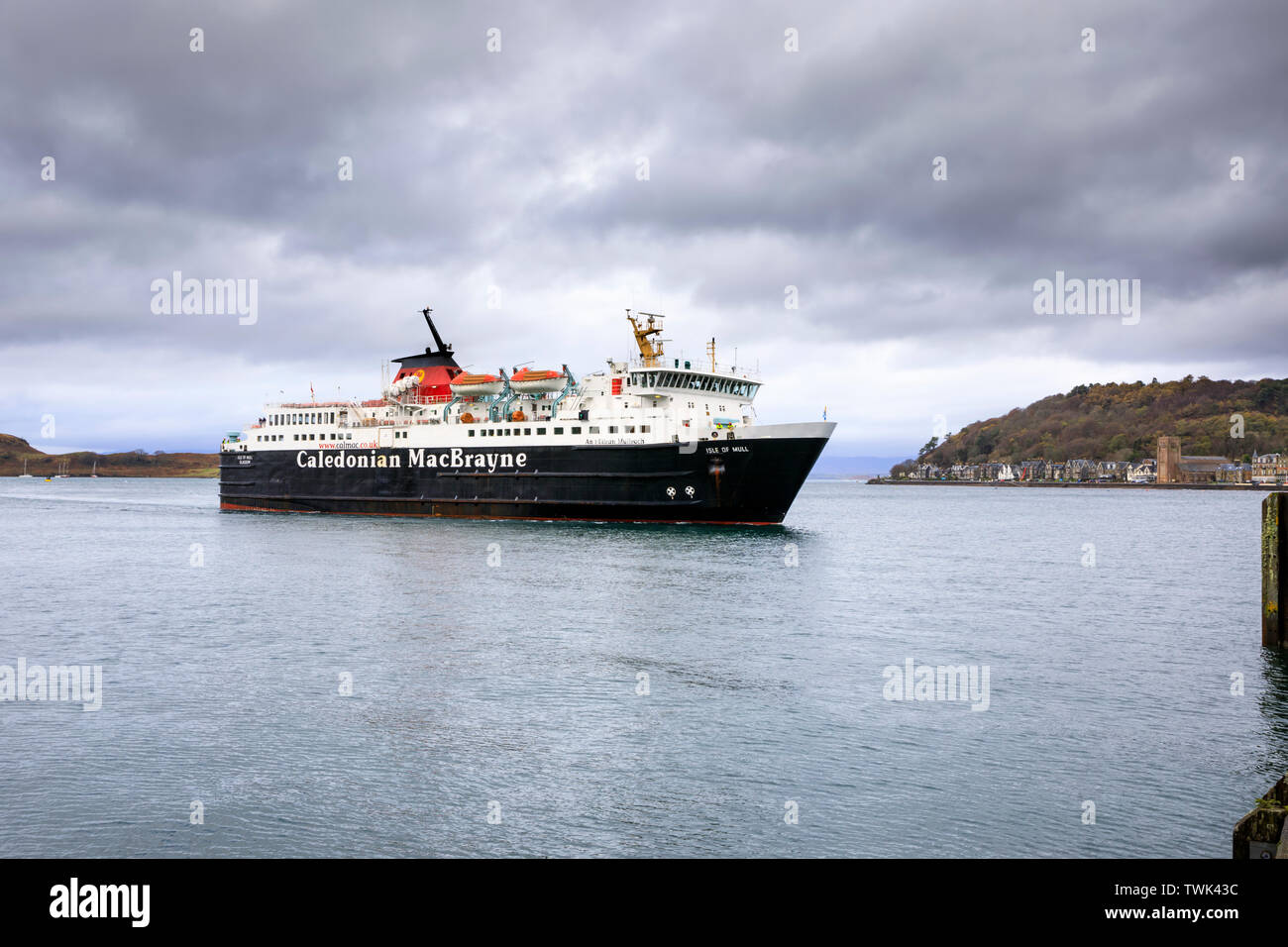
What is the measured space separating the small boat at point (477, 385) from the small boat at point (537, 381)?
93 cm

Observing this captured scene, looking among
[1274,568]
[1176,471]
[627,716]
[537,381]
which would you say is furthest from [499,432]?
[1176,471]

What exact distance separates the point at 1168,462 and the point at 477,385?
151866 millimetres

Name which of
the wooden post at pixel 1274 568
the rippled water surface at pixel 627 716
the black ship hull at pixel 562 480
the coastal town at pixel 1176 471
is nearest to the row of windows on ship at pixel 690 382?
the black ship hull at pixel 562 480

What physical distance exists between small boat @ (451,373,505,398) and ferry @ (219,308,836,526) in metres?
0.08

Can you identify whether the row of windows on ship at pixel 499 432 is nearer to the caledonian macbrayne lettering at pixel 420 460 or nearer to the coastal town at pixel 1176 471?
the caledonian macbrayne lettering at pixel 420 460

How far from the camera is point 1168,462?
→ 158 meters

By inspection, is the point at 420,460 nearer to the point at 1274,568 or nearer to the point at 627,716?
the point at 627,716

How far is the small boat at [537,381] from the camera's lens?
46031 mm

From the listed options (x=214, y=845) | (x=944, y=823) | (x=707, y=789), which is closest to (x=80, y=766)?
(x=214, y=845)

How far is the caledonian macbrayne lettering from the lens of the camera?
4622cm

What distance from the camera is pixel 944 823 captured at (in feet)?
31.4
